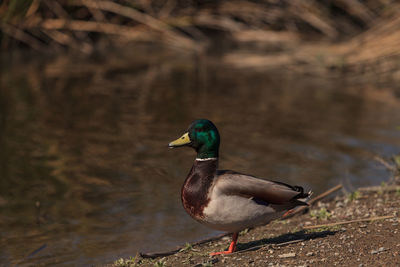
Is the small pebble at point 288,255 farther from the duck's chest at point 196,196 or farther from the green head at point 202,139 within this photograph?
the green head at point 202,139

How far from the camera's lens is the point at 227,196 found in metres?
3.41

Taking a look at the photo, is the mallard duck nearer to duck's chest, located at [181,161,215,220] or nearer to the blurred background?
duck's chest, located at [181,161,215,220]

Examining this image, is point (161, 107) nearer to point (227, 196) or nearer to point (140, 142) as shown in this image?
point (140, 142)

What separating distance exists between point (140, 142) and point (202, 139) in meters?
3.24

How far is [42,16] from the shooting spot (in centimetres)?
1112

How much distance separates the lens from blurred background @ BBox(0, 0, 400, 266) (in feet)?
15.8

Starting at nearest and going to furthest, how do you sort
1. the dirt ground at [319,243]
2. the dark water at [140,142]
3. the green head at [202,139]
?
the dirt ground at [319,243], the green head at [202,139], the dark water at [140,142]

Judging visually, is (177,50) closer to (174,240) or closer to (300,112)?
(300,112)

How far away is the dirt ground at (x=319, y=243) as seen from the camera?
10.9 feet

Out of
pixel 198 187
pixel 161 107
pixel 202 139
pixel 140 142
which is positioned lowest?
pixel 140 142

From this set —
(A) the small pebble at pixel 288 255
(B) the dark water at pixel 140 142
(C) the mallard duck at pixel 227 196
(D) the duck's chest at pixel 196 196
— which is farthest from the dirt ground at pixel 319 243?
(B) the dark water at pixel 140 142

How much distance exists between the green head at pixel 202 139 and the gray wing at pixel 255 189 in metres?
0.20

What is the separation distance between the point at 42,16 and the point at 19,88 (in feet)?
7.88

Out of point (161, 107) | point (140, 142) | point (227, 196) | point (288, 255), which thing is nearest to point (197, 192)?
point (227, 196)
